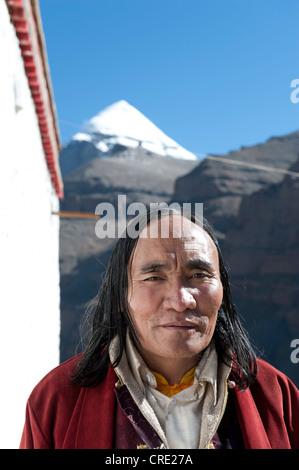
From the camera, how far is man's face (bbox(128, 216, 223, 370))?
1.08 meters

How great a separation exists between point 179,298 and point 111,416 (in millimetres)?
314

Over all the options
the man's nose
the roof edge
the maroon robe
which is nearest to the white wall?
the roof edge

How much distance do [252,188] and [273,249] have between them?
7665 mm

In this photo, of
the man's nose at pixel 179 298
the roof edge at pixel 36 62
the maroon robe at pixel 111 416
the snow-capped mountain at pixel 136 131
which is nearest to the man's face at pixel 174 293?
the man's nose at pixel 179 298

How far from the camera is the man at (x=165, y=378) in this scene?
1089 mm

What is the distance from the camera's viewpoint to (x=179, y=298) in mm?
1074

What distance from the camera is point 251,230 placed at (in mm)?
28375

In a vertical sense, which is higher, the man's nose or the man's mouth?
the man's nose

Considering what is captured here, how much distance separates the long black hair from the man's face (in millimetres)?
54

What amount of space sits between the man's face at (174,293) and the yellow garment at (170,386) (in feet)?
0.14

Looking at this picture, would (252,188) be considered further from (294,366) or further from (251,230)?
(294,366)

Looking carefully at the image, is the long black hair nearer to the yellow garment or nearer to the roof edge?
the yellow garment

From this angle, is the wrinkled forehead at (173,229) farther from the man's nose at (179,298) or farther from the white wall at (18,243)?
the white wall at (18,243)
